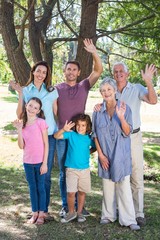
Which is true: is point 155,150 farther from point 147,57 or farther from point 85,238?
point 85,238

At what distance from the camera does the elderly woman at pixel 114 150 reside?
4805mm

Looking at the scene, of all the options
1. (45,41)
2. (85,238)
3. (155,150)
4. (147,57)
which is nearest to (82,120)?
(85,238)

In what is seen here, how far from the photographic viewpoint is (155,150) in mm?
13883

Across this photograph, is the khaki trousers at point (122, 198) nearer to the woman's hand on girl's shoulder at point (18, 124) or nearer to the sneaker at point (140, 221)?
the sneaker at point (140, 221)

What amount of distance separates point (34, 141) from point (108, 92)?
3.52ft

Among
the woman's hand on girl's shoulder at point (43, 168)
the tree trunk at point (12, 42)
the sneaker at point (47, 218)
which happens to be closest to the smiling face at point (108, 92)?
the woman's hand on girl's shoulder at point (43, 168)

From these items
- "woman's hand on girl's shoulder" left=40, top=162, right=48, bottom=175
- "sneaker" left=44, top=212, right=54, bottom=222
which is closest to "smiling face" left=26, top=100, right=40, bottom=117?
"woman's hand on girl's shoulder" left=40, top=162, right=48, bottom=175

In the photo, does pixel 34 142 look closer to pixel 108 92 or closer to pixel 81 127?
pixel 81 127

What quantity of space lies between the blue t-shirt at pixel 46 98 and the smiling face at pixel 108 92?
64 centimetres

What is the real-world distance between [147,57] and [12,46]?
352 cm

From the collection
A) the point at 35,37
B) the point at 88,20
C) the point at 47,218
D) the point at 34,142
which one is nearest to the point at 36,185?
the point at 47,218

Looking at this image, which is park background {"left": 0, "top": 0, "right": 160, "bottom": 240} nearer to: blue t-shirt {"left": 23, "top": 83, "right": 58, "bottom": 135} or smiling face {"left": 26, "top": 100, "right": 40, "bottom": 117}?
blue t-shirt {"left": 23, "top": 83, "right": 58, "bottom": 135}

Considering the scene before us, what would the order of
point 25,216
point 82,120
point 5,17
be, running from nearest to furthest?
point 82,120 → point 25,216 → point 5,17

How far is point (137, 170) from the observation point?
5.18m
